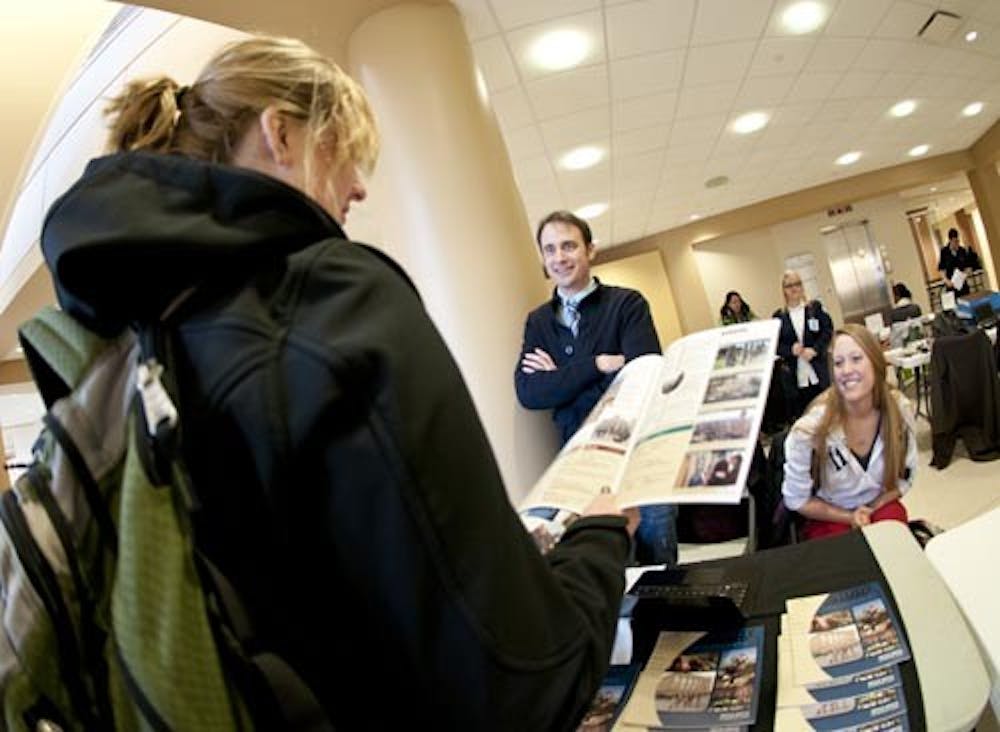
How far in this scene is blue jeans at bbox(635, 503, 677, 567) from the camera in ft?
5.21

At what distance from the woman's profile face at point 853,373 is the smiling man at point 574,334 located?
0.81 meters

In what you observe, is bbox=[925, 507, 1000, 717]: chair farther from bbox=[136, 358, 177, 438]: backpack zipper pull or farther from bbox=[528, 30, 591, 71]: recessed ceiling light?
bbox=[528, 30, 591, 71]: recessed ceiling light

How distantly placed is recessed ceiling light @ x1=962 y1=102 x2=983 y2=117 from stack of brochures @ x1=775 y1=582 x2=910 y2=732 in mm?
9177

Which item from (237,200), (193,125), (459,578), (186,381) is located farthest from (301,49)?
(459,578)

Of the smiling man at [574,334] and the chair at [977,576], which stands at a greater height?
the smiling man at [574,334]

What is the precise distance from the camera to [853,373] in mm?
2221

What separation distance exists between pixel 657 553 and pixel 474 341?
107 cm

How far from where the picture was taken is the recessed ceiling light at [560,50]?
3.54m

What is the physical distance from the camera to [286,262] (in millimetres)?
509

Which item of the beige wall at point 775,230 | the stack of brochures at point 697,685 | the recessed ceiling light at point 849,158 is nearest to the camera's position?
the stack of brochures at point 697,685

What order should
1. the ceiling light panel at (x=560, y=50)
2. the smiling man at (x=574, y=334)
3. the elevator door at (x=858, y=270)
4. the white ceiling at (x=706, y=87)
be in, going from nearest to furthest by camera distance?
1. the smiling man at (x=574, y=334)
2. the ceiling light panel at (x=560, y=50)
3. the white ceiling at (x=706, y=87)
4. the elevator door at (x=858, y=270)

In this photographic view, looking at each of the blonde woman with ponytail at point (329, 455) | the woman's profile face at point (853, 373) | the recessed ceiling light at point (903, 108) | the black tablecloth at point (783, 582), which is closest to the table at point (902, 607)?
the black tablecloth at point (783, 582)

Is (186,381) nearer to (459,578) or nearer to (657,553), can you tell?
(459,578)

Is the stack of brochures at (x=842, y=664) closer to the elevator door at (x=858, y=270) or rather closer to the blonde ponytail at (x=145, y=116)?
the blonde ponytail at (x=145, y=116)
